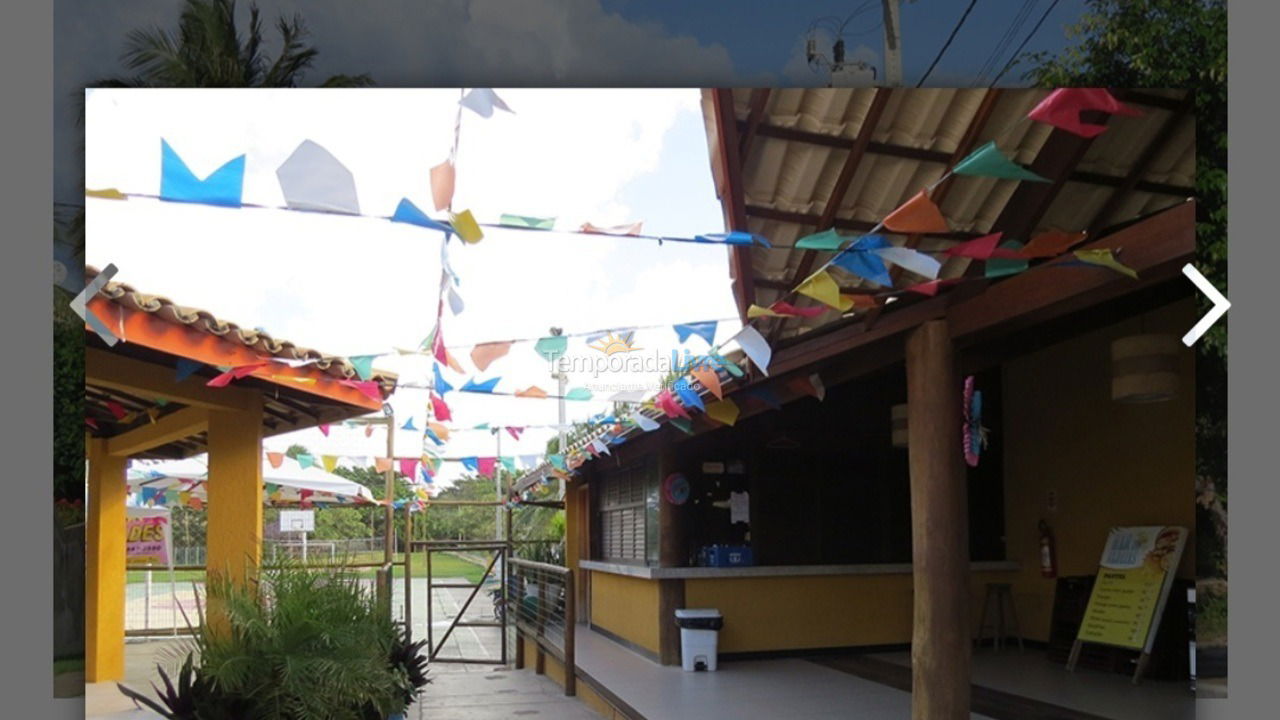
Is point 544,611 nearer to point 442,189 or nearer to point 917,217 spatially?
point 442,189

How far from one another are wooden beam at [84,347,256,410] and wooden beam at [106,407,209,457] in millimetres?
533

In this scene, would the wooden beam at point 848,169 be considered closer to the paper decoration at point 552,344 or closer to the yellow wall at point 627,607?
the paper decoration at point 552,344

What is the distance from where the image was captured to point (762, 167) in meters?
5.80

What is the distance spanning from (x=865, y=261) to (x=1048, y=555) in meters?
5.07

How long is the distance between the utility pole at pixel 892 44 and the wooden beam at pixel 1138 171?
2269 mm

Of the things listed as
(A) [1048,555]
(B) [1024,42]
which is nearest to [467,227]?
(B) [1024,42]

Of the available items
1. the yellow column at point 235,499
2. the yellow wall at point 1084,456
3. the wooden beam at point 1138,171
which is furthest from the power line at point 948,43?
the yellow column at point 235,499

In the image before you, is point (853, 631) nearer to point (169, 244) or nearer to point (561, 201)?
point (561, 201)

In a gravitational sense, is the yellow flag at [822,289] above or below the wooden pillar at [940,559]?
above

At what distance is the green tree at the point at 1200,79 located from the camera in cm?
684

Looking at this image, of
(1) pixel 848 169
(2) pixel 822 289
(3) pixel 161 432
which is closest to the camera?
(2) pixel 822 289

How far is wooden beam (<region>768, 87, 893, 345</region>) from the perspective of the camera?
552 cm

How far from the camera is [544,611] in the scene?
35.9ft

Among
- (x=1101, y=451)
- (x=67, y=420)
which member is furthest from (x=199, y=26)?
(x=1101, y=451)
